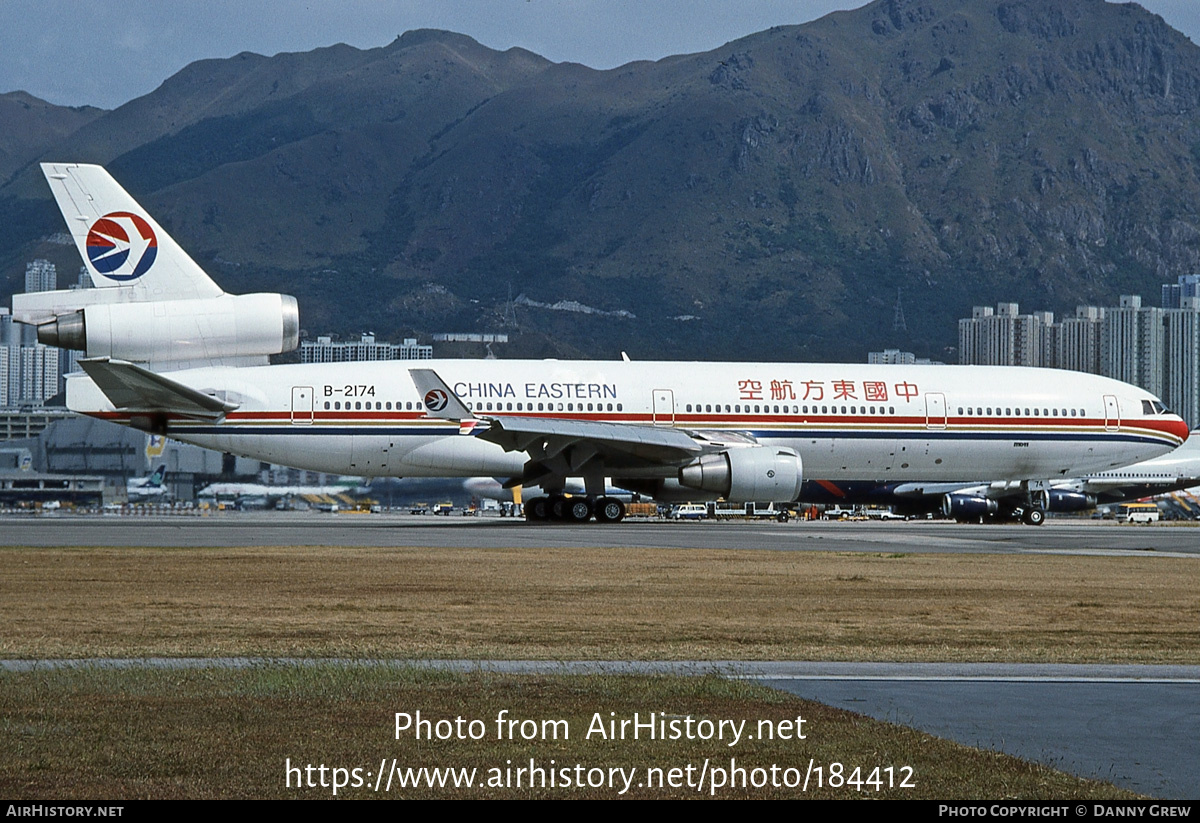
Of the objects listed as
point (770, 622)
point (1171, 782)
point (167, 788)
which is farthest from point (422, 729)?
point (770, 622)

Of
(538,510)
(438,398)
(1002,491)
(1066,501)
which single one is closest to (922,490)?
(1066,501)

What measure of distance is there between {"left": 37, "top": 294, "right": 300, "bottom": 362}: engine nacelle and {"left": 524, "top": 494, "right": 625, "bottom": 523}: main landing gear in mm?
7468

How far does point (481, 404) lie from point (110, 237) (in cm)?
968

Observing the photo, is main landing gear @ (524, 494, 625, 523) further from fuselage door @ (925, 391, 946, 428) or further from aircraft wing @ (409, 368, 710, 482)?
fuselage door @ (925, 391, 946, 428)

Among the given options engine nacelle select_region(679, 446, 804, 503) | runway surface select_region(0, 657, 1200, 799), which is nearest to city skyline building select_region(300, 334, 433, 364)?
engine nacelle select_region(679, 446, 804, 503)

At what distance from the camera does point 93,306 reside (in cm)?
3516

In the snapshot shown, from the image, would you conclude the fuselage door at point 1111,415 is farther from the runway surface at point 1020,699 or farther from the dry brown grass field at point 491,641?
the runway surface at point 1020,699

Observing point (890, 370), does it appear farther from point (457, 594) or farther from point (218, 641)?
point (218, 641)

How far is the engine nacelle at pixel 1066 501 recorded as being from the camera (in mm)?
59219

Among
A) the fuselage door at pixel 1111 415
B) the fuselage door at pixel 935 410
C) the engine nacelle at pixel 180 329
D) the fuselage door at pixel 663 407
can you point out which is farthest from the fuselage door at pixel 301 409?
the fuselage door at pixel 1111 415

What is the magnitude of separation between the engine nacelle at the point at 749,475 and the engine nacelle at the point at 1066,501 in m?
27.3

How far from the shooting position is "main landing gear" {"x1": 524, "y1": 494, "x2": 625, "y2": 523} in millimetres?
37594

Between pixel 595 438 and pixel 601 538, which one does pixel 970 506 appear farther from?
pixel 601 538

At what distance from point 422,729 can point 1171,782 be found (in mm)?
4065
